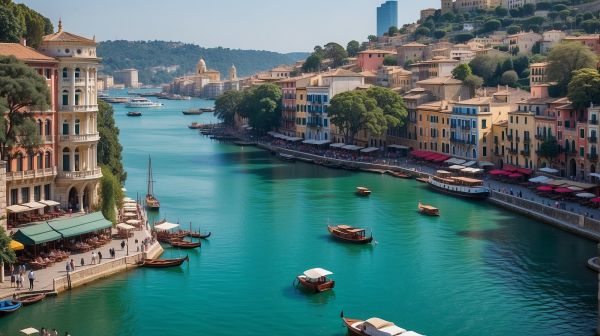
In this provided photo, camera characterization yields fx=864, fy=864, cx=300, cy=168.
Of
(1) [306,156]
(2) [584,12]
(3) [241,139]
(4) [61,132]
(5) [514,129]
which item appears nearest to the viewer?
(4) [61,132]

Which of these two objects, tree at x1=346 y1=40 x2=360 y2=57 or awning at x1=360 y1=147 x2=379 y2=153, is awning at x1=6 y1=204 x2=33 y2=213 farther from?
tree at x1=346 y1=40 x2=360 y2=57

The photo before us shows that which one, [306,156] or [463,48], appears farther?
[463,48]

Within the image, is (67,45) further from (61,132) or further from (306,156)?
(306,156)

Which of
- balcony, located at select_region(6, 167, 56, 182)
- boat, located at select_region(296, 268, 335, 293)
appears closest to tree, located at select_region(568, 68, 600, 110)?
boat, located at select_region(296, 268, 335, 293)

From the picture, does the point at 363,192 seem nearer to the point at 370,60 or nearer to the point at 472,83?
the point at 472,83

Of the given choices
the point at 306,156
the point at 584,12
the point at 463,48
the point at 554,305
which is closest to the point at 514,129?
the point at 306,156

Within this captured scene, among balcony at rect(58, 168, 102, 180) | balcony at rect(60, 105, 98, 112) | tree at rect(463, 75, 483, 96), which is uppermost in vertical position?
tree at rect(463, 75, 483, 96)
